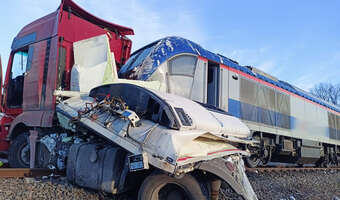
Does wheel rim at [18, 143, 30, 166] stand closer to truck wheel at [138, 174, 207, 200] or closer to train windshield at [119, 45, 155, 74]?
train windshield at [119, 45, 155, 74]

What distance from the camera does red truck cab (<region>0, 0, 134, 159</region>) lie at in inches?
208

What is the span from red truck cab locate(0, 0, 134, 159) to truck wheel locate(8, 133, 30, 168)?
0.22m

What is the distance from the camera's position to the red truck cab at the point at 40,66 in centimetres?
528

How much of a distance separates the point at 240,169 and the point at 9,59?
6.04 metres

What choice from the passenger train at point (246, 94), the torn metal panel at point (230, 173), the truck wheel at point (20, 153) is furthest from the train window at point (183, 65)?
the truck wheel at point (20, 153)

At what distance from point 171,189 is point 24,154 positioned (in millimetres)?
3785

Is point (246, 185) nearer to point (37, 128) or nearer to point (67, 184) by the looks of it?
point (67, 184)

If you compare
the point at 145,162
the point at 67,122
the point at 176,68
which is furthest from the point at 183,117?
the point at 176,68

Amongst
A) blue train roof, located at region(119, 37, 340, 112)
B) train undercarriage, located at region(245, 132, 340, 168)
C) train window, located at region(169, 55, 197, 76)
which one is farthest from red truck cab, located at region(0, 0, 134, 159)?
train undercarriage, located at region(245, 132, 340, 168)

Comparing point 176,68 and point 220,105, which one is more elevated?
point 176,68

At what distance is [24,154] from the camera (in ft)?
17.6

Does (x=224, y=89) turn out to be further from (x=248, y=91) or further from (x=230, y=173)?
(x=230, y=173)

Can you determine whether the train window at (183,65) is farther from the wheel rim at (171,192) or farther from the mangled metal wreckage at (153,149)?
the wheel rim at (171,192)

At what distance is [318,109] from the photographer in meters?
11.6
